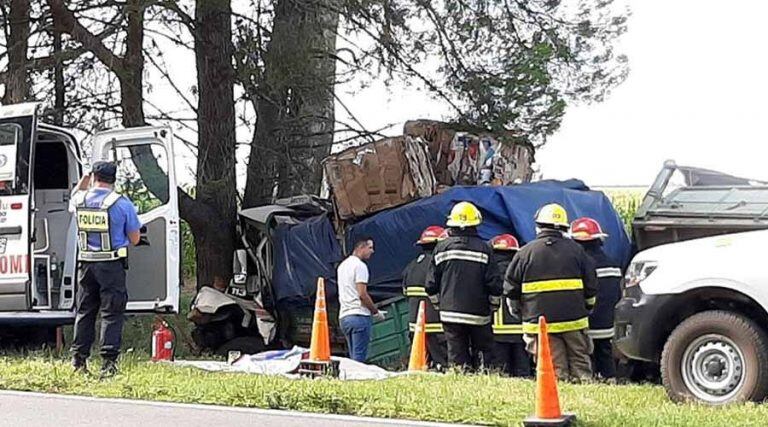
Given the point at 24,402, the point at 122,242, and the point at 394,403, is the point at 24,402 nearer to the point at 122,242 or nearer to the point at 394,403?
the point at 122,242

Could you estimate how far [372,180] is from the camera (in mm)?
13344

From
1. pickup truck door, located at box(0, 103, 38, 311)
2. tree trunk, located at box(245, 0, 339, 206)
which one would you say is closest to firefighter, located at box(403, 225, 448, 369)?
tree trunk, located at box(245, 0, 339, 206)

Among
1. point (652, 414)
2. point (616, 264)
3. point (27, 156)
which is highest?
point (27, 156)

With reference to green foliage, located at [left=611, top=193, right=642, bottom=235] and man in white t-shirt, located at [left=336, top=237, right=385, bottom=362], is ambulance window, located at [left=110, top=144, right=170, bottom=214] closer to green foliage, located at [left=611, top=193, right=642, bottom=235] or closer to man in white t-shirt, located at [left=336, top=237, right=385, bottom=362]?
man in white t-shirt, located at [left=336, top=237, right=385, bottom=362]

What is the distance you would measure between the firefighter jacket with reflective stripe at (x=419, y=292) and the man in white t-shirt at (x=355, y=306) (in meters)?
Result: 0.42

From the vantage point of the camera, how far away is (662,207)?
1204 cm

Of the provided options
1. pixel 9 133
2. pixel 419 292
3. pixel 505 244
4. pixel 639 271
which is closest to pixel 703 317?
pixel 639 271

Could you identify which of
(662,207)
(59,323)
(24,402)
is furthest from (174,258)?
(662,207)

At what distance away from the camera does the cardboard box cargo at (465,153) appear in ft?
47.2

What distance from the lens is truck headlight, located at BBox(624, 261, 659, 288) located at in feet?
28.0

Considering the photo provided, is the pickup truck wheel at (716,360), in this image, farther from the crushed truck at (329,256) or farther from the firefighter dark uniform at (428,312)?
the crushed truck at (329,256)

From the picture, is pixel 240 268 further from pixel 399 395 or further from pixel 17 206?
pixel 399 395

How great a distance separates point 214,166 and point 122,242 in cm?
612

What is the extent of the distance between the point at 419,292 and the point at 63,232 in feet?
13.1
